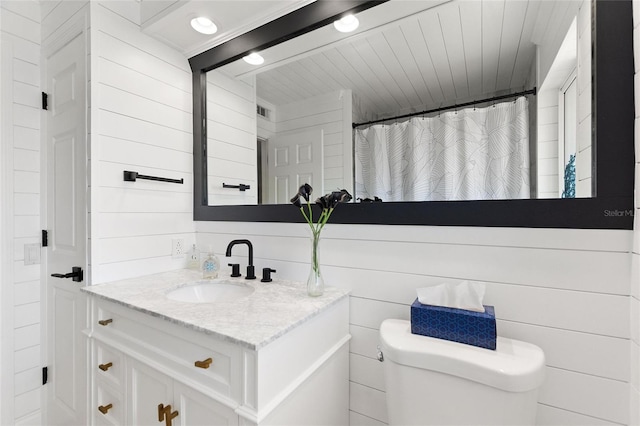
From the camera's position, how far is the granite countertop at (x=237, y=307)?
852mm

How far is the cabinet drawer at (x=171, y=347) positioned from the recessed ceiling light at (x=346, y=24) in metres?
1.37

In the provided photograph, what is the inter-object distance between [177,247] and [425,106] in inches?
59.6

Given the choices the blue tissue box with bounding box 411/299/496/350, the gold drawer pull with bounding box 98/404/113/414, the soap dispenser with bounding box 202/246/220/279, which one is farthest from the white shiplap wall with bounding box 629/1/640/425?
the gold drawer pull with bounding box 98/404/113/414

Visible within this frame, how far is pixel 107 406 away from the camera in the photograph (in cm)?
123

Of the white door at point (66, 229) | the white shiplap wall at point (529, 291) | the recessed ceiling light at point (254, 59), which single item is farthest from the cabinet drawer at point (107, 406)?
the recessed ceiling light at point (254, 59)

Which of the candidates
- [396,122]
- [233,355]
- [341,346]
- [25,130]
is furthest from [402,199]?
[25,130]

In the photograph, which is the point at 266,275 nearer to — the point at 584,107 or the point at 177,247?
the point at 177,247

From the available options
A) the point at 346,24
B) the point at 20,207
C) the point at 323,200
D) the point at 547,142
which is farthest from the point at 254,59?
the point at 20,207

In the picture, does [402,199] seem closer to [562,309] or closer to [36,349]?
[562,309]

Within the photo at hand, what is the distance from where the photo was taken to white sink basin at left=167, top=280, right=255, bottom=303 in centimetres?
137

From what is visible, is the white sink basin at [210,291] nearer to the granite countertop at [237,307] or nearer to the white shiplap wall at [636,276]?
the granite countertop at [237,307]

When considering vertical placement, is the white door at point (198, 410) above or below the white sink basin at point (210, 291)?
below

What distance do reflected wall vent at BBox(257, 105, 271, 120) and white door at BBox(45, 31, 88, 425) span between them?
2.69 feet

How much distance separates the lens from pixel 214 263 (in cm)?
148
